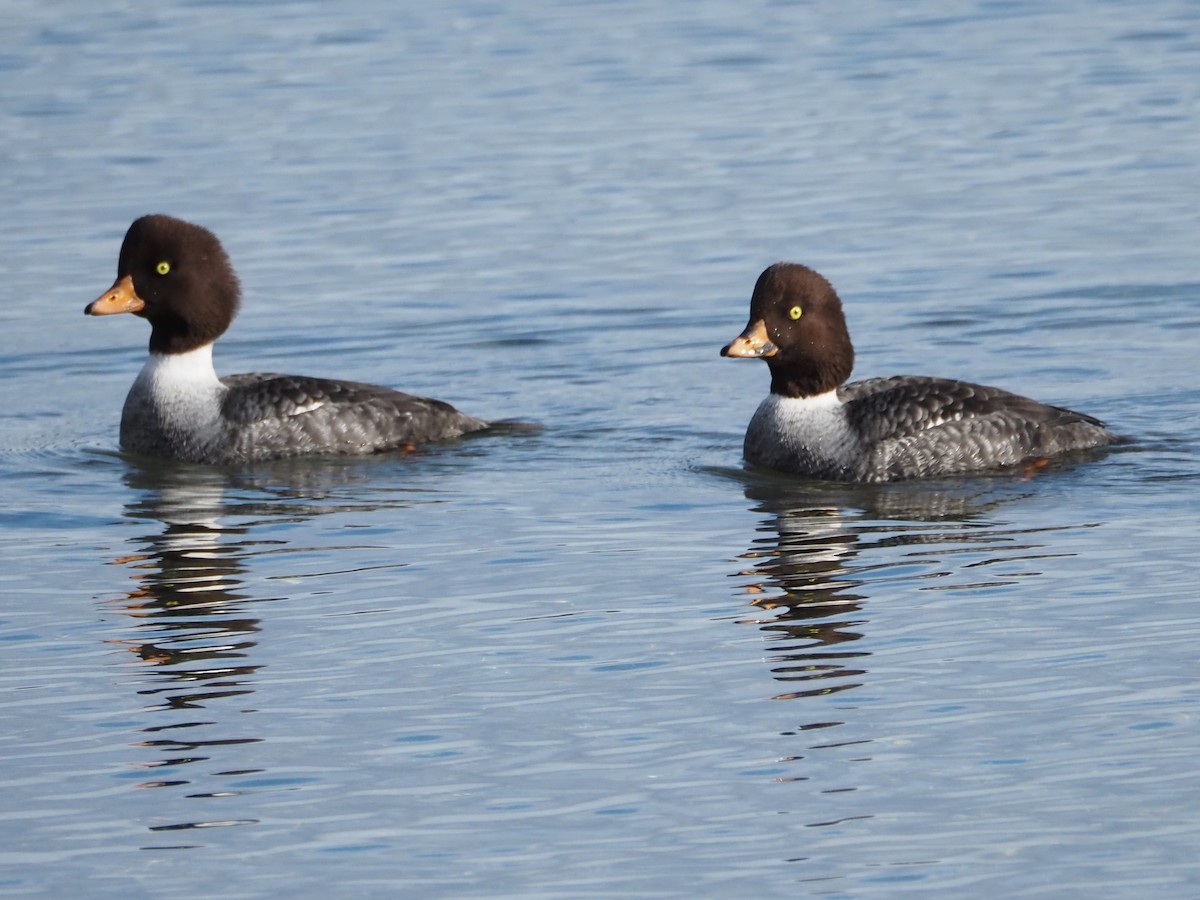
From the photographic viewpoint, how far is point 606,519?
13430mm

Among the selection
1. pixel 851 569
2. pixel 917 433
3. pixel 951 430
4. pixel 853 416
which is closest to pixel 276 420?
pixel 853 416

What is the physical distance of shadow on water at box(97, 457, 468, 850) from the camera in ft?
31.3

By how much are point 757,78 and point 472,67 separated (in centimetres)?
377

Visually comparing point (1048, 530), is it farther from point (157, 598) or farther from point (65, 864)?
point (65, 864)

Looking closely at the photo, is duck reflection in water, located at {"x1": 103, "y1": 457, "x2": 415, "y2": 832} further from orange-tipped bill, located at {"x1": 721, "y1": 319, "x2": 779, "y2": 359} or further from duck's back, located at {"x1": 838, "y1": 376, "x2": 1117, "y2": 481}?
duck's back, located at {"x1": 838, "y1": 376, "x2": 1117, "y2": 481}

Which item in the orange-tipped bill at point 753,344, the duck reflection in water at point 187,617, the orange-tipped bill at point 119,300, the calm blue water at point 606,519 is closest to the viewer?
the calm blue water at point 606,519

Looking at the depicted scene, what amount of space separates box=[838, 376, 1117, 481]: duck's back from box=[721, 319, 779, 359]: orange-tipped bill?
64 centimetres

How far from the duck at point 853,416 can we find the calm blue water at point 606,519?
0.90ft

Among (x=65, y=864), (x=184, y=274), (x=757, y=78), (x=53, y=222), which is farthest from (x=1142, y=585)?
(x=757, y=78)

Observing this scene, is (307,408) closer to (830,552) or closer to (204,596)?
(204,596)

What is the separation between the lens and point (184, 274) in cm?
1617

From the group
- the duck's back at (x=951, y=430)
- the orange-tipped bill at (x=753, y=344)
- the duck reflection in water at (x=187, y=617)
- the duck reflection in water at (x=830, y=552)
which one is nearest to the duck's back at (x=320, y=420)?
the duck reflection in water at (x=187, y=617)

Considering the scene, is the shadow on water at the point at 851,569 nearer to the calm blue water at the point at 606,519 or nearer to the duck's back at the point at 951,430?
the calm blue water at the point at 606,519

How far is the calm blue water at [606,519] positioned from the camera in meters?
8.52
